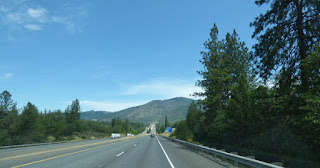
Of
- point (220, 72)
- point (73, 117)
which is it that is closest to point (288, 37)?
point (220, 72)

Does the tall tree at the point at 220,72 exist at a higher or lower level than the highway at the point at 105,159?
higher

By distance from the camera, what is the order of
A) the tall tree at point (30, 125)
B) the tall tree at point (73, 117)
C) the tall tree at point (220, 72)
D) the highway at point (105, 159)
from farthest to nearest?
1. the tall tree at point (73, 117)
2. the tall tree at point (30, 125)
3. the tall tree at point (220, 72)
4. the highway at point (105, 159)

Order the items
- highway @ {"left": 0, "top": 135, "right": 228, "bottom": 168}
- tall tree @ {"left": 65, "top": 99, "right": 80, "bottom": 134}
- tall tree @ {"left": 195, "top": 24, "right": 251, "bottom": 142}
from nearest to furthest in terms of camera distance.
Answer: highway @ {"left": 0, "top": 135, "right": 228, "bottom": 168}
tall tree @ {"left": 195, "top": 24, "right": 251, "bottom": 142}
tall tree @ {"left": 65, "top": 99, "right": 80, "bottom": 134}

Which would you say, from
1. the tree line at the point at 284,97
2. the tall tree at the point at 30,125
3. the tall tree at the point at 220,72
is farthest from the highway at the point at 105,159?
the tall tree at the point at 30,125

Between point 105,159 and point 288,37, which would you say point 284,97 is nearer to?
point 288,37

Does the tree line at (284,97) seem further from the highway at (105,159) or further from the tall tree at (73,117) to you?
the tall tree at (73,117)

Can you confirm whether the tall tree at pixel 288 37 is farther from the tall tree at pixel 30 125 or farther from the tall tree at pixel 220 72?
the tall tree at pixel 30 125

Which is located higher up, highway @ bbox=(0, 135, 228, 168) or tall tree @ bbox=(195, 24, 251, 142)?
tall tree @ bbox=(195, 24, 251, 142)

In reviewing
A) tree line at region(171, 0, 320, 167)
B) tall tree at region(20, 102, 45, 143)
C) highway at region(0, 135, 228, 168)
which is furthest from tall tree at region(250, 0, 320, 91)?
tall tree at region(20, 102, 45, 143)

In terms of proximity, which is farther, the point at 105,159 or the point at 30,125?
the point at 30,125

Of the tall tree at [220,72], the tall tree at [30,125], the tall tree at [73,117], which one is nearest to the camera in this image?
the tall tree at [220,72]

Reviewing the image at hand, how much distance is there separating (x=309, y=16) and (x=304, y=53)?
253 cm

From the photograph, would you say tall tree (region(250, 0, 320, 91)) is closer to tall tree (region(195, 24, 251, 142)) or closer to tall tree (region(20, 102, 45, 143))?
tall tree (region(195, 24, 251, 142))

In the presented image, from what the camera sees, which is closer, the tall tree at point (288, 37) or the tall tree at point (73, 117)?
the tall tree at point (288, 37)
